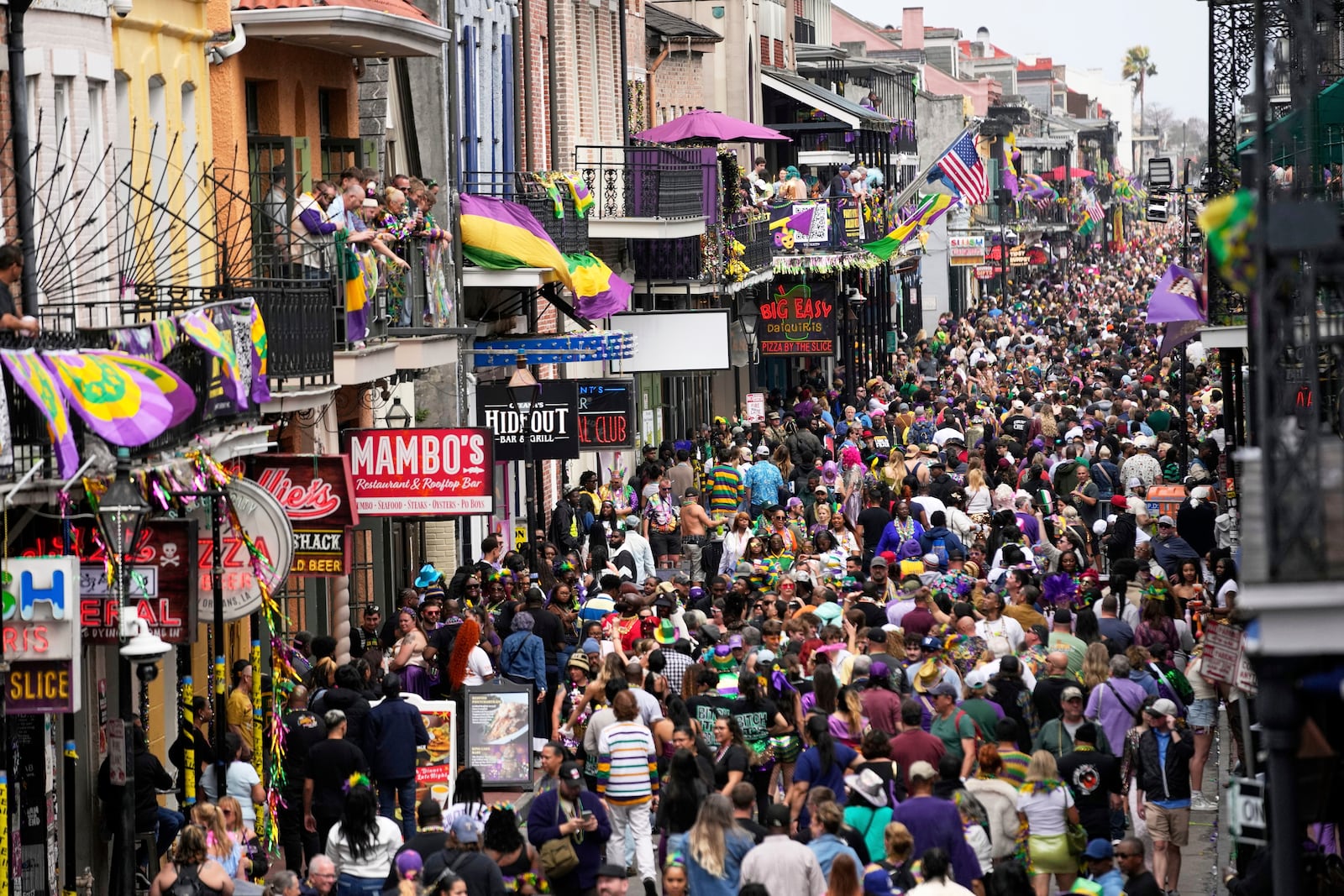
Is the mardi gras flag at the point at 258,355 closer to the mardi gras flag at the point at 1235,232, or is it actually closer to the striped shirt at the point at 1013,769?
the striped shirt at the point at 1013,769

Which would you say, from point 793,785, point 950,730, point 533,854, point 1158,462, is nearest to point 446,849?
point 533,854

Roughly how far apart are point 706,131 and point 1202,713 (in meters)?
Result: 22.8

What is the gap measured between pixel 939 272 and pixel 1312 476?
276ft

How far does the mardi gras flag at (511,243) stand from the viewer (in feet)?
88.4

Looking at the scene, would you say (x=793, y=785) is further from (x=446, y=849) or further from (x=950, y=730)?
(x=446, y=849)

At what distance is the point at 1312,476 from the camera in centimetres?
775

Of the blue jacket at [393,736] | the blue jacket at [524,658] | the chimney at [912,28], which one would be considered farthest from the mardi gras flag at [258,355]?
the chimney at [912,28]

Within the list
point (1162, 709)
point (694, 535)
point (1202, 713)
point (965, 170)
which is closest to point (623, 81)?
point (965, 170)

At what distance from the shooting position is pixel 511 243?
2728cm

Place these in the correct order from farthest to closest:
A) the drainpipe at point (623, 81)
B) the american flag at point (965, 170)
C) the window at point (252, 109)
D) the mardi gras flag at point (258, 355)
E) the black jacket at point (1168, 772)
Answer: the american flag at point (965, 170) → the drainpipe at point (623, 81) → the window at point (252, 109) → the mardi gras flag at point (258, 355) → the black jacket at point (1168, 772)

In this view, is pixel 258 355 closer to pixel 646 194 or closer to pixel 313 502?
pixel 313 502

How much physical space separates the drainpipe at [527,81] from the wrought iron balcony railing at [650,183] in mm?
653

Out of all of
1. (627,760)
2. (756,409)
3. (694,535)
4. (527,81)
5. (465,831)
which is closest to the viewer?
(465,831)

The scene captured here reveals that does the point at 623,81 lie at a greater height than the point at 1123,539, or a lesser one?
greater
